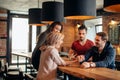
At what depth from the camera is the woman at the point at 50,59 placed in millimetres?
2895

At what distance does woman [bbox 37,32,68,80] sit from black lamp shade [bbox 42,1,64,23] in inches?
78.7

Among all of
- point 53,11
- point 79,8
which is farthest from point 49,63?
point 53,11

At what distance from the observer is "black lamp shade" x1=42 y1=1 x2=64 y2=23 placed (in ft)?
16.0

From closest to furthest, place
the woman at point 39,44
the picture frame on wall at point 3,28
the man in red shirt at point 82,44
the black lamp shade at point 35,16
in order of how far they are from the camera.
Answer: the woman at point 39,44, the man in red shirt at point 82,44, the black lamp shade at point 35,16, the picture frame on wall at point 3,28

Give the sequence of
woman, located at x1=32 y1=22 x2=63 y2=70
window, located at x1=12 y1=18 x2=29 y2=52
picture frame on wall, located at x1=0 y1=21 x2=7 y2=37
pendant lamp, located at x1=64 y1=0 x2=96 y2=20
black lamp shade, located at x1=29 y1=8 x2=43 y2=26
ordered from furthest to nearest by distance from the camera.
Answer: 1. window, located at x1=12 y1=18 x2=29 y2=52
2. picture frame on wall, located at x1=0 y1=21 x2=7 y2=37
3. black lamp shade, located at x1=29 y1=8 x2=43 y2=26
4. woman, located at x1=32 y1=22 x2=63 y2=70
5. pendant lamp, located at x1=64 y1=0 x2=96 y2=20

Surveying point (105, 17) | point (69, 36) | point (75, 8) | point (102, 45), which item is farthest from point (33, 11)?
point (69, 36)

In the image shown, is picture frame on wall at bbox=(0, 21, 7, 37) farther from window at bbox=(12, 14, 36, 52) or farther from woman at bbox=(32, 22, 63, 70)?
woman at bbox=(32, 22, 63, 70)

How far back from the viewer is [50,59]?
9.50ft

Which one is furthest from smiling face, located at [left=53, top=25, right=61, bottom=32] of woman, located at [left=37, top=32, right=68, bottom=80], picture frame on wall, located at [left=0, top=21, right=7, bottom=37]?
picture frame on wall, located at [left=0, top=21, right=7, bottom=37]

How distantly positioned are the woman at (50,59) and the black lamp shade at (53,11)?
2.00m

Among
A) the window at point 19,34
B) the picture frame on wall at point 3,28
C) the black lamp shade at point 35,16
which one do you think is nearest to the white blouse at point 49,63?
the black lamp shade at point 35,16

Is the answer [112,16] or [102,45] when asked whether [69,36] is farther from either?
[102,45]

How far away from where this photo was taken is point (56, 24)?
3.91 metres

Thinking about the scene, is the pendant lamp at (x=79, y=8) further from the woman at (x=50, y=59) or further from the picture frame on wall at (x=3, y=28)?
the picture frame on wall at (x=3, y=28)
